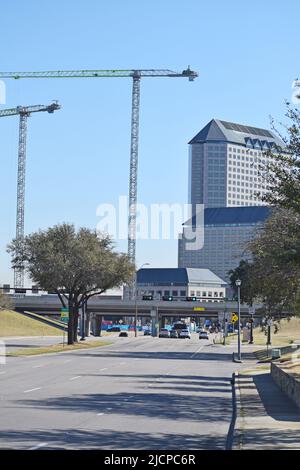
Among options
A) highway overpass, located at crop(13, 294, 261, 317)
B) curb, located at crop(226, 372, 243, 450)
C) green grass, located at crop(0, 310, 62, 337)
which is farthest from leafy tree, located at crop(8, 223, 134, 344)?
highway overpass, located at crop(13, 294, 261, 317)

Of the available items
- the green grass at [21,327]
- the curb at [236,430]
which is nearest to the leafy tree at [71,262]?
the green grass at [21,327]

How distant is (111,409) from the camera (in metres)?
23.1

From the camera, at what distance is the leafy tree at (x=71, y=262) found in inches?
2997

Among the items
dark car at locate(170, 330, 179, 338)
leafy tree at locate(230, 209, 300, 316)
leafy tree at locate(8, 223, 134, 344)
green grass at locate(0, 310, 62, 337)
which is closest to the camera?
leafy tree at locate(230, 209, 300, 316)

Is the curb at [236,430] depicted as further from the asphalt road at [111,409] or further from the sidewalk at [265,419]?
the asphalt road at [111,409]

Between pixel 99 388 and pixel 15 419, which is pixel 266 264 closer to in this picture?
pixel 99 388

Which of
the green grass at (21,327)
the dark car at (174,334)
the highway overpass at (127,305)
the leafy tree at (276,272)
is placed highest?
the leafy tree at (276,272)

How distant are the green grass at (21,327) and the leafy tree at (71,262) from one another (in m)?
32.6

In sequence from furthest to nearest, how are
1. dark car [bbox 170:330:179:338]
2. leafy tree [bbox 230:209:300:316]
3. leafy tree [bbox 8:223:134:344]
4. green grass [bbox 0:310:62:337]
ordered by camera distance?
dark car [bbox 170:330:179:338] → green grass [bbox 0:310:62:337] → leafy tree [bbox 8:223:134:344] → leafy tree [bbox 230:209:300:316]

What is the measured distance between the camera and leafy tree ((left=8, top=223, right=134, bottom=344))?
76125mm

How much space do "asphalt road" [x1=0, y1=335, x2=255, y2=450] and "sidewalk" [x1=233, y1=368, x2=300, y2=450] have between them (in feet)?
1.57

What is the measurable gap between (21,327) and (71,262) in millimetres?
43081

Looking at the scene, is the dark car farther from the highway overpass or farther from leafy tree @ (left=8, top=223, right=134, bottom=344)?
leafy tree @ (left=8, top=223, right=134, bottom=344)

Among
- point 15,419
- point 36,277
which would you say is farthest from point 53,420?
point 36,277
